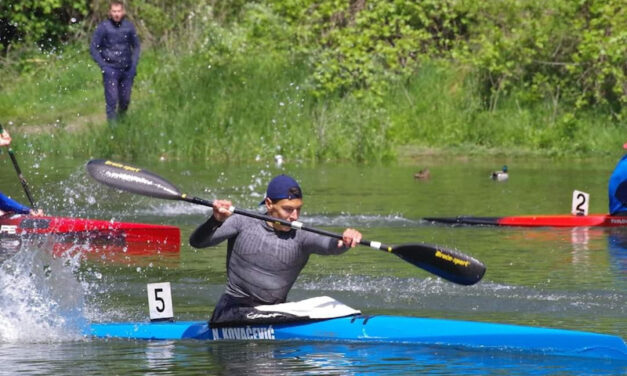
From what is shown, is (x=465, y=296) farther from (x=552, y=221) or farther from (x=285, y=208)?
(x=552, y=221)

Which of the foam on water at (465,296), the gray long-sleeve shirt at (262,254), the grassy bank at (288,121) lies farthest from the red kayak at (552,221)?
the grassy bank at (288,121)

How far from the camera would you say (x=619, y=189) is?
55.9 ft

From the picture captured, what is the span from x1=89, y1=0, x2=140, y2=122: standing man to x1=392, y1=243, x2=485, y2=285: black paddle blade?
1370cm

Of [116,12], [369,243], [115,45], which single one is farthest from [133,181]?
[115,45]

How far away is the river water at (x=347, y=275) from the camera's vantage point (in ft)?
32.5

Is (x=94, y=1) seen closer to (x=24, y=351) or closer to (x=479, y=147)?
(x=479, y=147)

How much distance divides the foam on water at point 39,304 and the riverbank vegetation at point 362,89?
11187 millimetres

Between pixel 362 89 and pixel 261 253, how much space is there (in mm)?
15990

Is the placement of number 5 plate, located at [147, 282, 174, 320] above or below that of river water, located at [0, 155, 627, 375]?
above

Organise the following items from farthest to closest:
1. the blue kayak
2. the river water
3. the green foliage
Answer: the green foliage
the river water
the blue kayak

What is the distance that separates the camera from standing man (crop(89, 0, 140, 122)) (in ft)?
77.9

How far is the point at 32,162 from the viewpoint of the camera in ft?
80.4

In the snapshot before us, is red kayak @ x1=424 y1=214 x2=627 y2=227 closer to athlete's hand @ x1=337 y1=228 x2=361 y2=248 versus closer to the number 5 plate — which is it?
the number 5 plate

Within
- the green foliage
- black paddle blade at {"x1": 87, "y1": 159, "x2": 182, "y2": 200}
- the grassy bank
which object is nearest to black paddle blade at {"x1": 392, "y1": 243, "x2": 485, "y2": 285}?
black paddle blade at {"x1": 87, "y1": 159, "x2": 182, "y2": 200}
